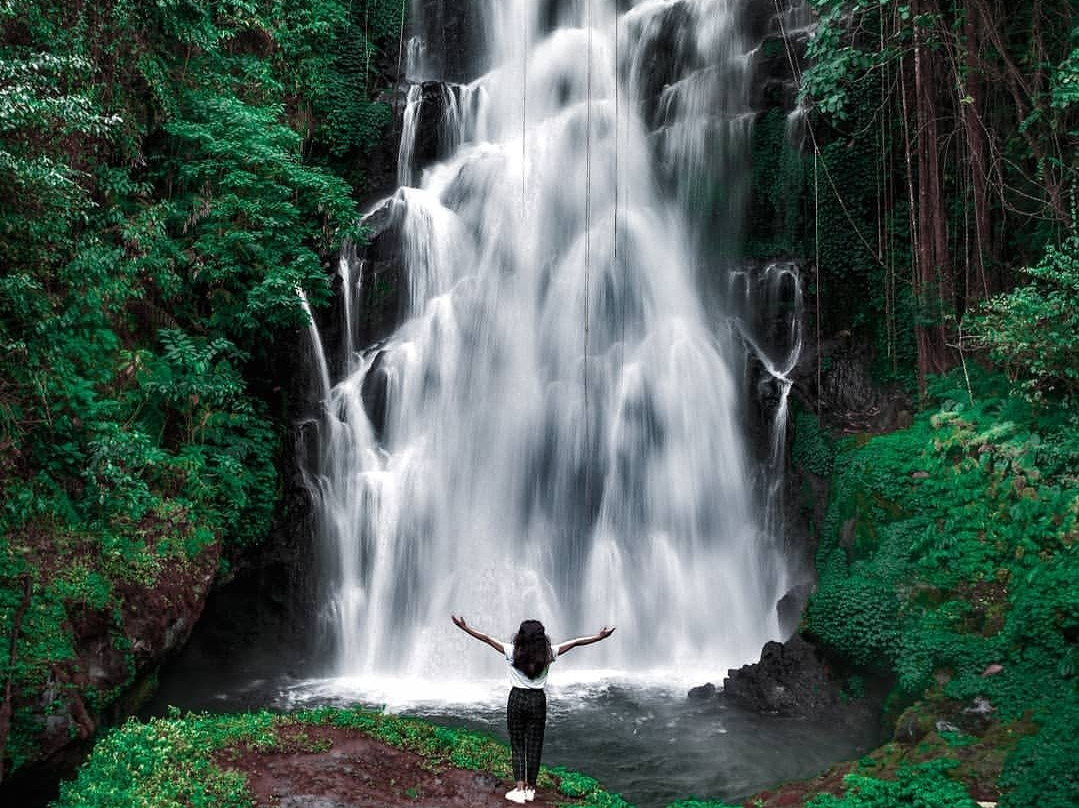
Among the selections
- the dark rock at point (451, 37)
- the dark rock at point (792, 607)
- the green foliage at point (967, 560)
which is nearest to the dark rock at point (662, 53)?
the dark rock at point (451, 37)

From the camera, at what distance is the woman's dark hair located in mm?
5988

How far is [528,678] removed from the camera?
605 centimetres

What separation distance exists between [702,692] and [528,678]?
16.5ft

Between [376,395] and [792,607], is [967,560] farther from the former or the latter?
[376,395]

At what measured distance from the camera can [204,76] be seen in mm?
12547

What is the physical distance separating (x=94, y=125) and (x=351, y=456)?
5637mm

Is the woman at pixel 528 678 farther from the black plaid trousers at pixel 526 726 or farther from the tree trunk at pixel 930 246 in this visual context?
the tree trunk at pixel 930 246

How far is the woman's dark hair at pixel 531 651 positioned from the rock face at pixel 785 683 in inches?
189

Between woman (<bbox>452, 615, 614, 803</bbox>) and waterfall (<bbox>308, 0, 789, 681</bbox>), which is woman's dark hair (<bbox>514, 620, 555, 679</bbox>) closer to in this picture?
woman (<bbox>452, 615, 614, 803</bbox>)

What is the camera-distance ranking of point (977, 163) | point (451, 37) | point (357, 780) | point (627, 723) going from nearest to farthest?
1. point (357, 780)
2. point (627, 723)
3. point (977, 163)
4. point (451, 37)

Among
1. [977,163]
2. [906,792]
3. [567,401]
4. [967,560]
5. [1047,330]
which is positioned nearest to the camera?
[906,792]

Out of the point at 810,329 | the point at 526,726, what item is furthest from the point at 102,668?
the point at 810,329

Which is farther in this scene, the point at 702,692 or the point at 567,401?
the point at 567,401

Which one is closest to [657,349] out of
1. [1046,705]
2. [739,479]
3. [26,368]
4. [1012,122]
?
[739,479]
